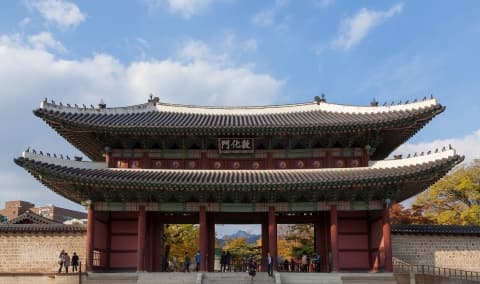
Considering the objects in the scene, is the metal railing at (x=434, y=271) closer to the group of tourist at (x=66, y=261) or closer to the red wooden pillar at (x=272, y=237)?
the red wooden pillar at (x=272, y=237)

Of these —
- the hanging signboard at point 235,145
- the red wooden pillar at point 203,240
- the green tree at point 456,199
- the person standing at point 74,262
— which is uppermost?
the hanging signboard at point 235,145

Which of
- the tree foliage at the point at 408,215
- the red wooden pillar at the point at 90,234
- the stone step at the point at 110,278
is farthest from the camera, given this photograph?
the tree foliage at the point at 408,215

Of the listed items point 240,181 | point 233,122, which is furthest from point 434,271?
point 233,122

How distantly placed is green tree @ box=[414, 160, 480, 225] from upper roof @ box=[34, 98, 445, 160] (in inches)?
775

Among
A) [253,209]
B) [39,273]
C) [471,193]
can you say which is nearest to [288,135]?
[253,209]

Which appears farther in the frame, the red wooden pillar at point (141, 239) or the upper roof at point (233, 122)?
the upper roof at point (233, 122)

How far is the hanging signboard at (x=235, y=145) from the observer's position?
2816 cm

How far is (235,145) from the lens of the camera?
28188 mm

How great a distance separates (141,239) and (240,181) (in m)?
5.85

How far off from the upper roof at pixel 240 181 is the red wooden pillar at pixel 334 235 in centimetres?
78

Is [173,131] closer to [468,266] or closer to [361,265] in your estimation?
[361,265]

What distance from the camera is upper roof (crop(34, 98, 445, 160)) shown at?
26.6 meters

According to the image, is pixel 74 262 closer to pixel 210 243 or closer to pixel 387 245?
pixel 210 243

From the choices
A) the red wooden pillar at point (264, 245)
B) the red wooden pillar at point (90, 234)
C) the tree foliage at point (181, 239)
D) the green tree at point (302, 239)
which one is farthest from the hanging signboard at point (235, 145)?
the tree foliage at point (181, 239)
